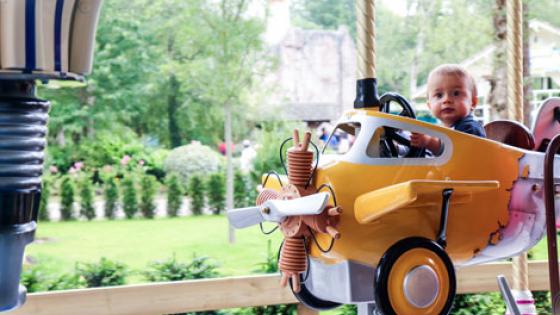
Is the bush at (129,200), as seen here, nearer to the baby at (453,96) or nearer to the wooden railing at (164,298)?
the wooden railing at (164,298)

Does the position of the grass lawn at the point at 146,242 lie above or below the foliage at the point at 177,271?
below

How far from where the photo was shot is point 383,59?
4.25 m

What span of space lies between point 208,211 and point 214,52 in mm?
1527

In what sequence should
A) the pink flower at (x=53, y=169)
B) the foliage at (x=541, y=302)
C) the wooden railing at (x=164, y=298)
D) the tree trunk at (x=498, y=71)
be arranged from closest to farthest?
1. the wooden railing at (x=164, y=298)
2. the foliage at (x=541, y=302)
3. the tree trunk at (x=498, y=71)
4. the pink flower at (x=53, y=169)

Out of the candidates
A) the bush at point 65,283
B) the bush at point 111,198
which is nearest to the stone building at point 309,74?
the bush at point 111,198

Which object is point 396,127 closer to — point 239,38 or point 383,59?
point 383,59

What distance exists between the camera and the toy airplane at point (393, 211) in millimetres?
627

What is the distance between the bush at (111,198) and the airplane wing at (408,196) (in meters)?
4.96

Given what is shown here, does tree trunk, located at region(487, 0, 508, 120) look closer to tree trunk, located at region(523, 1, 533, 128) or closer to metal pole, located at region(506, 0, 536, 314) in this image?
tree trunk, located at region(523, 1, 533, 128)

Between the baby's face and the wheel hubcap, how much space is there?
24 cm

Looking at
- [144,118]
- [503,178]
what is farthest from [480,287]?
[144,118]

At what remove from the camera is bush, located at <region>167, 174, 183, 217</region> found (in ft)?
17.7

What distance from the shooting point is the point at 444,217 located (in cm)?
66

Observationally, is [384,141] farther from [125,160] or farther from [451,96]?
[125,160]
